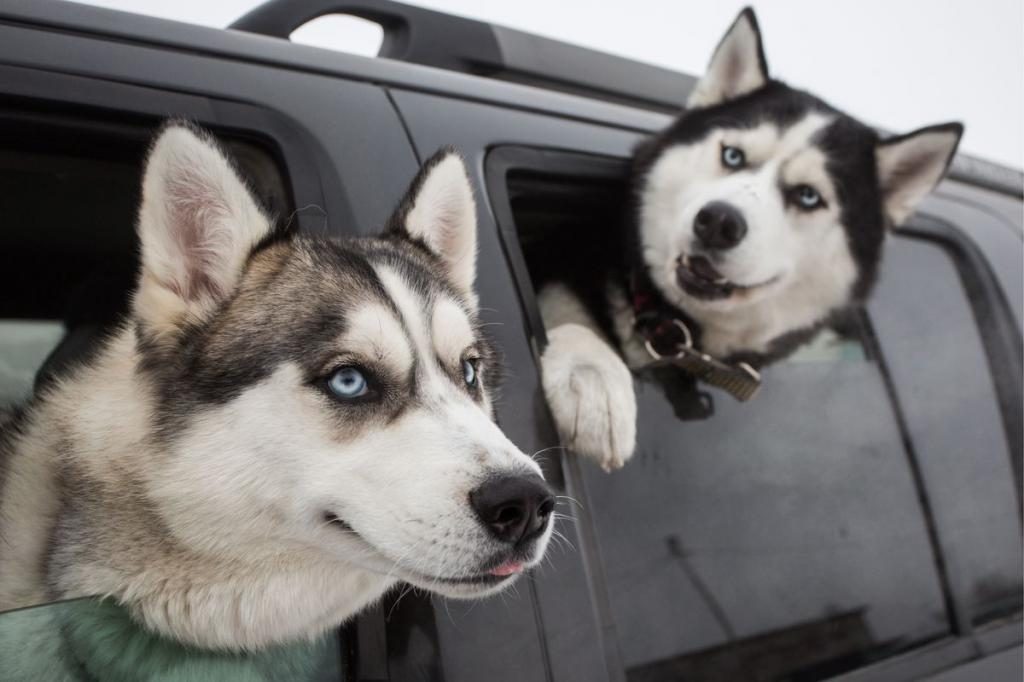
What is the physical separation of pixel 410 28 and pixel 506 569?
4.94 ft

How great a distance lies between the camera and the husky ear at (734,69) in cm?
304

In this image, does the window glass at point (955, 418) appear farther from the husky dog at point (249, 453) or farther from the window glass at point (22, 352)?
the window glass at point (22, 352)

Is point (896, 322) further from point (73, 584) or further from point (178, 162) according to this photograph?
point (73, 584)

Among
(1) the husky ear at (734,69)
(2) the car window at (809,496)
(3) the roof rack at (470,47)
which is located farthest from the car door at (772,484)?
(1) the husky ear at (734,69)

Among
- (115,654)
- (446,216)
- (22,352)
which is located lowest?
(115,654)

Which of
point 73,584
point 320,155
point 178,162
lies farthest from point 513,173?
point 73,584

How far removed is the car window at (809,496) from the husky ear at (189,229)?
59cm

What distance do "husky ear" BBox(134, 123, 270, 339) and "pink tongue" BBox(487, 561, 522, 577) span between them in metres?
0.73

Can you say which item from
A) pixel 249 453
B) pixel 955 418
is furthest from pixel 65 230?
pixel 955 418

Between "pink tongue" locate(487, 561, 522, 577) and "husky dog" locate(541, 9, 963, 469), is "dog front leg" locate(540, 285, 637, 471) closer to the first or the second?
"husky dog" locate(541, 9, 963, 469)

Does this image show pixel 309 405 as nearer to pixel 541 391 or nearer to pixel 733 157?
pixel 541 391

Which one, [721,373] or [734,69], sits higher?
[734,69]

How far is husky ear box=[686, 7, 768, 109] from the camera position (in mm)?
3039

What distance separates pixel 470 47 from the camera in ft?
7.79
